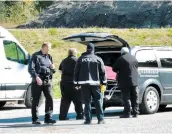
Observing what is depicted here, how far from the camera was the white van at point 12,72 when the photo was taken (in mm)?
18391

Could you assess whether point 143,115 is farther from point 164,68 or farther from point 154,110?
point 164,68

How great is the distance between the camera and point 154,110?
1645 cm

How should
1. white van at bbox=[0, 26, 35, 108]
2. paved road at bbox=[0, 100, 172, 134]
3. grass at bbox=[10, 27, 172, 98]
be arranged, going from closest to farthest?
paved road at bbox=[0, 100, 172, 134], white van at bbox=[0, 26, 35, 108], grass at bbox=[10, 27, 172, 98]

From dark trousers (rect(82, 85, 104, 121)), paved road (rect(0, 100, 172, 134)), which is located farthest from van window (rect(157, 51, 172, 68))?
dark trousers (rect(82, 85, 104, 121))

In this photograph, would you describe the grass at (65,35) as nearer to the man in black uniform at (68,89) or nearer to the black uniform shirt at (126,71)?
the black uniform shirt at (126,71)

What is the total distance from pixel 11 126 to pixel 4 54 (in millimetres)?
4793

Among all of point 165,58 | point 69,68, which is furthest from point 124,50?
point 165,58

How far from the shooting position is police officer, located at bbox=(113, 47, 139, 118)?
50.5 ft

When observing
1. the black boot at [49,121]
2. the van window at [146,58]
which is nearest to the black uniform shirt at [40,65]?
the black boot at [49,121]

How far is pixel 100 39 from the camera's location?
621 inches

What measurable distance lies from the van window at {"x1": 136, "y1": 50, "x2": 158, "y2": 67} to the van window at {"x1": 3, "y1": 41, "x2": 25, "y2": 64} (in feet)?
13.2

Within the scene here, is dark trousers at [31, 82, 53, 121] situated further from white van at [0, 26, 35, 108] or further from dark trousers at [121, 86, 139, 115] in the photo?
white van at [0, 26, 35, 108]

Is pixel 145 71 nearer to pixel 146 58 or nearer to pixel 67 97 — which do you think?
pixel 146 58

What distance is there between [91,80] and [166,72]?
3.49 m
